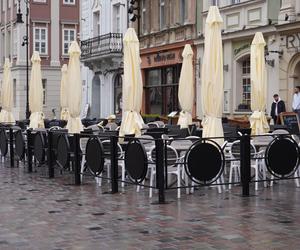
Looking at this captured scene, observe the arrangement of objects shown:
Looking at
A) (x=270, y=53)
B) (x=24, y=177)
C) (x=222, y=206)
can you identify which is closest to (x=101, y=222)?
(x=222, y=206)

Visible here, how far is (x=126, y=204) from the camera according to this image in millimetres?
10148

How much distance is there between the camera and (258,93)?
15.6 metres

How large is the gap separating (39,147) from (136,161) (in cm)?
442

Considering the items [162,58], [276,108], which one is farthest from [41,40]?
[276,108]

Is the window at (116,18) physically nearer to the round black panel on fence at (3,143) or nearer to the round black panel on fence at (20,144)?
the round black panel on fence at (3,143)

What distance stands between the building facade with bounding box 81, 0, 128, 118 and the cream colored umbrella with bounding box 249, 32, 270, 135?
19.4 meters

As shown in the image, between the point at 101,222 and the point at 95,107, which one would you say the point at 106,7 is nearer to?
the point at 95,107

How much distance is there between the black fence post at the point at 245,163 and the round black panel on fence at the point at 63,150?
3.74 metres

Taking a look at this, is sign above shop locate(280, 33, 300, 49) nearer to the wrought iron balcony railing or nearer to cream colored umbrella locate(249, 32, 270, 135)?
cream colored umbrella locate(249, 32, 270, 135)

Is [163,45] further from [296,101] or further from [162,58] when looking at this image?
[296,101]

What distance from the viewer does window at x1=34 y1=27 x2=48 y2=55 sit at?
51625mm

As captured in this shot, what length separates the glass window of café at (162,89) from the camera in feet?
99.1

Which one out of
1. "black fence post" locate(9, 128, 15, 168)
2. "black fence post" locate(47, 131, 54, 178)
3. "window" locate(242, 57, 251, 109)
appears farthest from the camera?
"window" locate(242, 57, 251, 109)

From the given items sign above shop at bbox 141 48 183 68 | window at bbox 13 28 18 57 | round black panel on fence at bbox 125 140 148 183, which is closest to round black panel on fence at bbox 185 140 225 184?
round black panel on fence at bbox 125 140 148 183
